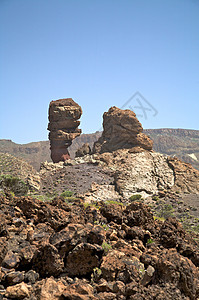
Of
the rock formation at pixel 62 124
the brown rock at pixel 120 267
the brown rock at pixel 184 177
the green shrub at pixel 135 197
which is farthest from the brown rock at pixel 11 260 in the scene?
the rock formation at pixel 62 124

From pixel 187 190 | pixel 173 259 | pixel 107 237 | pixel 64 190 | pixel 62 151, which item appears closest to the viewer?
pixel 173 259

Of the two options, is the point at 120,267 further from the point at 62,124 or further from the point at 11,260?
the point at 62,124

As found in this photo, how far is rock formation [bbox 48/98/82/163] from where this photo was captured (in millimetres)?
50013

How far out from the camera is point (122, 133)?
49.2 meters

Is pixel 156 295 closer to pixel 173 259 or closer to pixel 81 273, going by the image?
pixel 173 259

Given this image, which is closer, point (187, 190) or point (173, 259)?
point (173, 259)

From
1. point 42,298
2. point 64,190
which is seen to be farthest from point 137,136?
point 42,298

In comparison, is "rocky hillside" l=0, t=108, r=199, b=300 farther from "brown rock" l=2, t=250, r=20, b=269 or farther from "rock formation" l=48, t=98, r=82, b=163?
"rock formation" l=48, t=98, r=82, b=163

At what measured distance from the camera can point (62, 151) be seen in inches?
2032

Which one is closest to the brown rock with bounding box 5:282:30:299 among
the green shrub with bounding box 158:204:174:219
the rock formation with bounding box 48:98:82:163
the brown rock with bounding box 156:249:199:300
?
the brown rock with bounding box 156:249:199:300

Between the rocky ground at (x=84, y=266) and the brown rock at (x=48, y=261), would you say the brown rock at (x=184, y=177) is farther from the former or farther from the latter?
the brown rock at (x=48, y=261)

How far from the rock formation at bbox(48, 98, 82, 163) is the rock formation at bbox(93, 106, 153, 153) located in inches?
217

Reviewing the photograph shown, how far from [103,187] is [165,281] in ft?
113

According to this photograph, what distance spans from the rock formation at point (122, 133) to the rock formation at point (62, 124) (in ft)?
18.1
